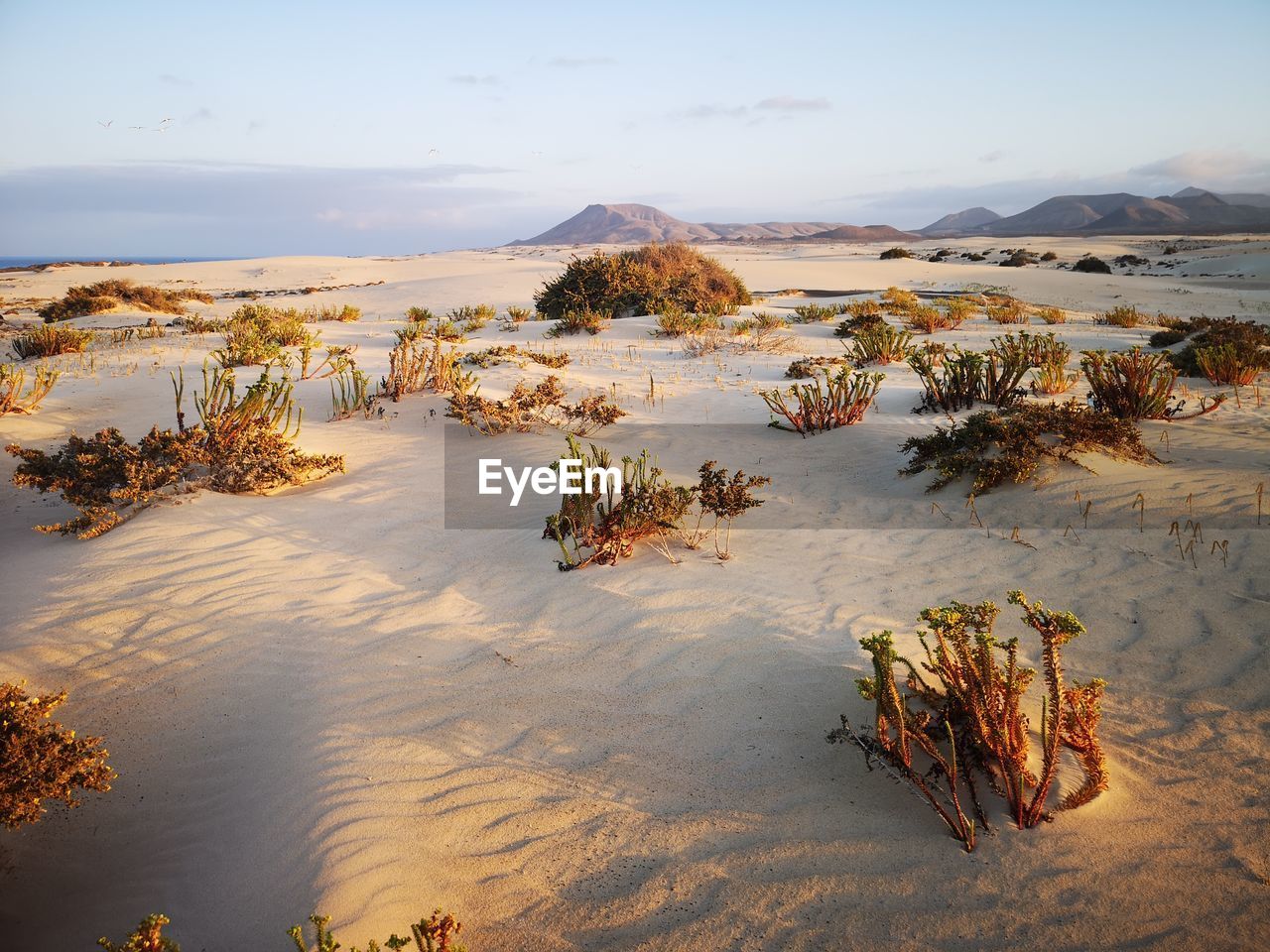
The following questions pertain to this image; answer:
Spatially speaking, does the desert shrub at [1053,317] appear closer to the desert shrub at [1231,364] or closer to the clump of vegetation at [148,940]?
the desert shrub at [1231,364]

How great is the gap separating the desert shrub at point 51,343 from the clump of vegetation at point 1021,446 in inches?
515

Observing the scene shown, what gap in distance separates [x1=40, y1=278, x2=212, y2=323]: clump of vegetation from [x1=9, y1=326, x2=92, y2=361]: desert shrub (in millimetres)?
7480

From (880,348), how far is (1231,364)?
4305 mm

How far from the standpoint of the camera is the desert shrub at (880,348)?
441 inches

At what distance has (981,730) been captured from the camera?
2637mm

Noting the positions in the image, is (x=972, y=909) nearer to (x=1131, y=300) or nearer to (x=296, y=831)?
(x=296, y=831)

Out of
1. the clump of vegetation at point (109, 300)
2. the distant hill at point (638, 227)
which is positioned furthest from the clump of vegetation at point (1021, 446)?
the distant hill at point (638, 227)

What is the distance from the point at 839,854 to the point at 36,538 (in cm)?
618

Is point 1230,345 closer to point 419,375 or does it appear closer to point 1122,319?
point 1122,319

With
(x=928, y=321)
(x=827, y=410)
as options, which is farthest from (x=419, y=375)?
(x=928, y=321)

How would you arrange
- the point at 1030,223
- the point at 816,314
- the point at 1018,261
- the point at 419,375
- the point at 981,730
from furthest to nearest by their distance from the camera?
1. the point at 1030,223
2. the point at 1018,261
3. the point at 816,314
4. the point at 419,375
5. the point at 981,730

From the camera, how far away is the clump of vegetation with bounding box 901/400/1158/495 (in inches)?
226

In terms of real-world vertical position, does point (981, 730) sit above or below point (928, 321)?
below

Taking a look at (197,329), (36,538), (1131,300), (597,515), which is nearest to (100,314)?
(197,329)
